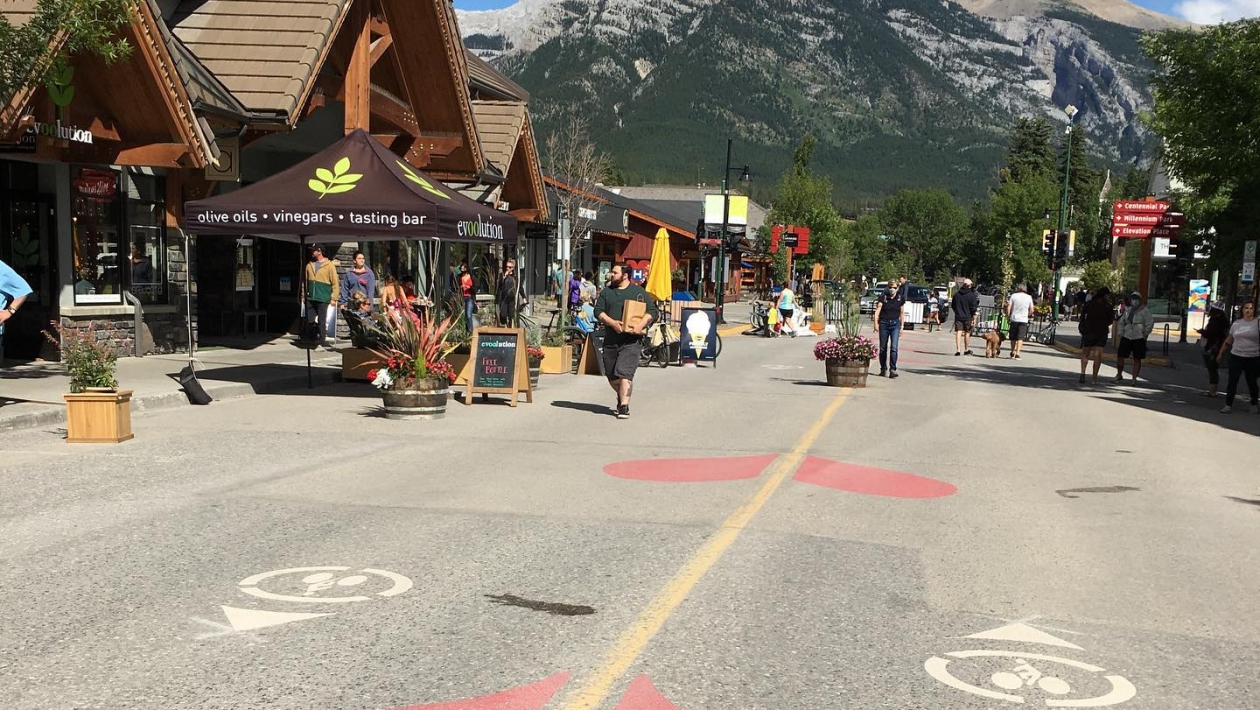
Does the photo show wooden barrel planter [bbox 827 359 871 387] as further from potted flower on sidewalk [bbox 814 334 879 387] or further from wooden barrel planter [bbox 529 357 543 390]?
wooden barrel planter [bbox 529 357 543 390]

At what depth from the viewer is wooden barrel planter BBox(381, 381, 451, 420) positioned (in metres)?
13.0

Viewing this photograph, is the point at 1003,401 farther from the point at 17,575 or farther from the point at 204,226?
the point at 17,575

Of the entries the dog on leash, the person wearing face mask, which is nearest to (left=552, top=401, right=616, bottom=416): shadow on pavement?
the person wearing face mask

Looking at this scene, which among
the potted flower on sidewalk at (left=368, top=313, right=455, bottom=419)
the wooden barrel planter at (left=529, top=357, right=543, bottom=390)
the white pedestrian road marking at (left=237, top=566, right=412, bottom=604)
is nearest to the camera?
the white pedestrian road marking at (left=237, top=566, right=412, bottom=604)

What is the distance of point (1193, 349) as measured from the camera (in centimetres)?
3812

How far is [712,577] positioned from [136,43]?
1269 cm

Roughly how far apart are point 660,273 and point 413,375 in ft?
42.8

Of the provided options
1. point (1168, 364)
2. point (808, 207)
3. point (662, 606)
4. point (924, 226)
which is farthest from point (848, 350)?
point (924, 226)

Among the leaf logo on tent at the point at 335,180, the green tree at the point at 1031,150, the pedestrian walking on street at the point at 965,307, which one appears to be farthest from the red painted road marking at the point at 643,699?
the green tree at the point at 1031,150

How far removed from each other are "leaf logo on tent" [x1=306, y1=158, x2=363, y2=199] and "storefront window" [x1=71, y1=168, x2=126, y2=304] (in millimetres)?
4284

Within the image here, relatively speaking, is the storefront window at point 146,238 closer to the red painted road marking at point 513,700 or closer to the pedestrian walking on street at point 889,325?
the pedestrian walking on street at point 889,325

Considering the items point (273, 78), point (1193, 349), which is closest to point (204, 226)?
point (273, 78)

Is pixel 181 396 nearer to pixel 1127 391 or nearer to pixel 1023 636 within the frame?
pixel 1023 636

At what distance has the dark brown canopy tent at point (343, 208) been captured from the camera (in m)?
14.2
